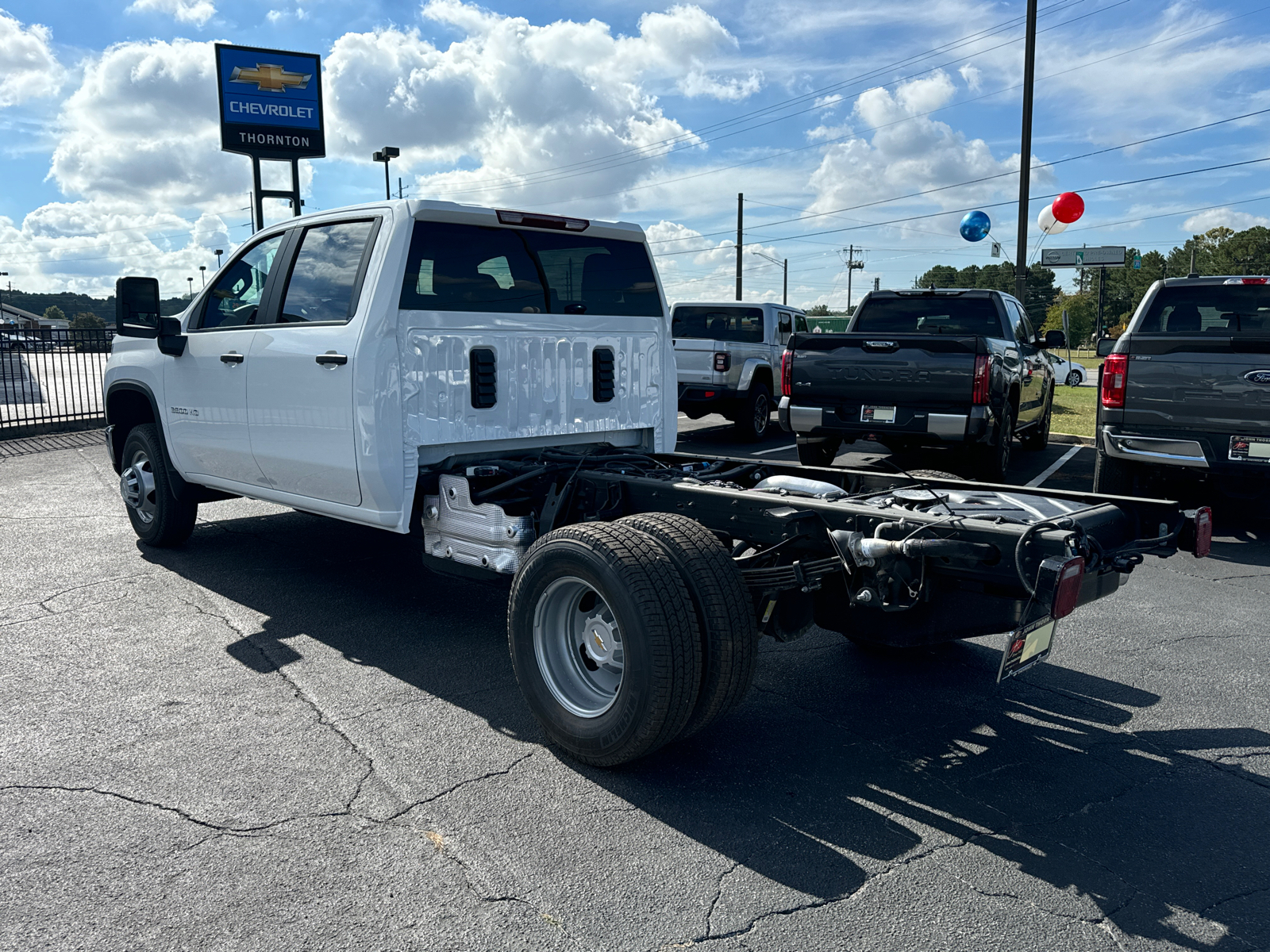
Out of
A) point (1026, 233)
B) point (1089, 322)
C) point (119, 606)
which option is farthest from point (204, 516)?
point (1089, 322)

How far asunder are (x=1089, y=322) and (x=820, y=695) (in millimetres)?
122253

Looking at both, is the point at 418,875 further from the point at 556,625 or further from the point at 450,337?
the point at 450,337

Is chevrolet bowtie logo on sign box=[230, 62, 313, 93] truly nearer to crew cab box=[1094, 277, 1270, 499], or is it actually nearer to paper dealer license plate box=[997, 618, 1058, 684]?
crew cab box=[1094, 277, 1270, 499]

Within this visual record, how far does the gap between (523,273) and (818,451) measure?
18.1ft

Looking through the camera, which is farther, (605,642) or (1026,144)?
(1026,144)

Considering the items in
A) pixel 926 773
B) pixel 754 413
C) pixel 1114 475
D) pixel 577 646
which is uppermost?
pixel 754 413

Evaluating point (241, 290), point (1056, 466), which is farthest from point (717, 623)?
point (1056, 466)

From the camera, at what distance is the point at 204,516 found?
8195mm

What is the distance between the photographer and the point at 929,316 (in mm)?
10891

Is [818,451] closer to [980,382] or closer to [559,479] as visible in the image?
[980,382]

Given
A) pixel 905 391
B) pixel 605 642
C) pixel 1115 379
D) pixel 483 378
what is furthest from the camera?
pixel 905 391

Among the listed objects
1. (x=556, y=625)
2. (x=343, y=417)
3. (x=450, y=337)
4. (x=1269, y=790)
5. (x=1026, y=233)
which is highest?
(x=1026, y=233)

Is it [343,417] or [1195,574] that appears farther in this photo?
[1195,574]

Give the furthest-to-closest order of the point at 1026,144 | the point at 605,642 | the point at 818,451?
1. the point at 1026,144
2. the point at 818,451
3. the point at 605,642
